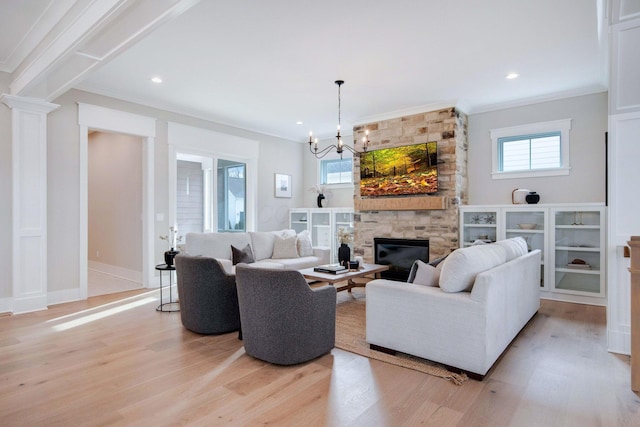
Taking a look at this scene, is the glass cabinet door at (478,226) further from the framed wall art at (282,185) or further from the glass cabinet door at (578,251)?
the framed wall art at (282,185)

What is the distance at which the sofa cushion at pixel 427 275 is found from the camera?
2889 millimetres

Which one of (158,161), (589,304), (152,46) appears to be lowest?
(589,304)

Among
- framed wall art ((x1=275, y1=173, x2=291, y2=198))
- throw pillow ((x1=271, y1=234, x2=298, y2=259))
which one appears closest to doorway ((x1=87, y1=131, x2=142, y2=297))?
throw pillow ((x1=271, y1=234, x2=298, y2=259))

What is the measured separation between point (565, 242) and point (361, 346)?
3555 millimetres

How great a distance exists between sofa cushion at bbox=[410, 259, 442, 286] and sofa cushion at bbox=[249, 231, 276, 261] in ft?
10.2

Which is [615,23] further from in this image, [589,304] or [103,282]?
[103,282]

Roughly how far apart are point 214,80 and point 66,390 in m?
3.65

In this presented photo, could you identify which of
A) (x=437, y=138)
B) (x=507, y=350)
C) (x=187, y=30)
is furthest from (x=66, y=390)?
(x=437, y=138)

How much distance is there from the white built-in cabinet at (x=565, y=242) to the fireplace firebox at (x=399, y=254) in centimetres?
116

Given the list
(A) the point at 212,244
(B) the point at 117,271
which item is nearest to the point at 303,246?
(A) the point at 212,244

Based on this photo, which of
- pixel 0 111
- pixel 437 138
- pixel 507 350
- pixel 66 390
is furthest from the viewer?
pixel 437 138

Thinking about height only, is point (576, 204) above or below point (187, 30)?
below

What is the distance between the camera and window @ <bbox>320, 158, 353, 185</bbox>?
24.8 ft

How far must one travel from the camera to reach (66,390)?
2375mm
